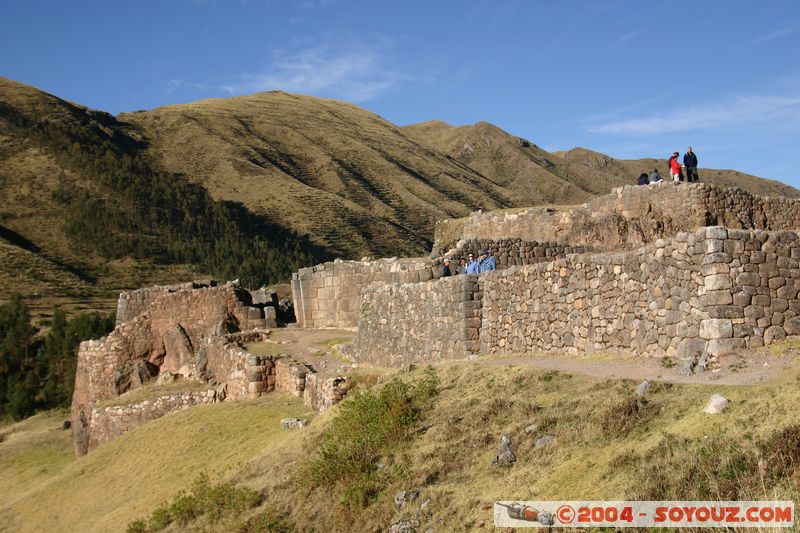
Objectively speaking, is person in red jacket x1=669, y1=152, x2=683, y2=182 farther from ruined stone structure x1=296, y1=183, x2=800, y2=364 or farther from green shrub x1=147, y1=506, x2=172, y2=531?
green shrub x1=147, y1=506, x2=172, y2=531

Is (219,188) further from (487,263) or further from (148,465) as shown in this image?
(487,263)

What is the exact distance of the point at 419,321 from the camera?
16453 mm

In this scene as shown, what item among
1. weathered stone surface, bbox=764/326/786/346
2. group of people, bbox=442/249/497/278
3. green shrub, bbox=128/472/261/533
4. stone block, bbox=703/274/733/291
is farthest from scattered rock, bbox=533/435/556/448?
group of people, bbox=442/249/497/278

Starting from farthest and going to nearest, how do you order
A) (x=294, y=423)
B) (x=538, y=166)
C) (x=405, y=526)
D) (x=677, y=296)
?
(x=538, y=166) → (x=294, y=423) → (x=677, y=296) → (x=405, y=526)

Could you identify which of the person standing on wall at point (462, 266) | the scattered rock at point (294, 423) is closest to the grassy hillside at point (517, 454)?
the scattered rock at point (294, 423)

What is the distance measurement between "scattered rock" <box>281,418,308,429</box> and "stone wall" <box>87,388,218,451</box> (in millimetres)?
5453

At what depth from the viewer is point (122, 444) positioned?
19641 mm

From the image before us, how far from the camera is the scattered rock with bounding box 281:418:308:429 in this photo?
15.0 m

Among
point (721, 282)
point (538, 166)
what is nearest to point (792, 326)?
point (721, 282)

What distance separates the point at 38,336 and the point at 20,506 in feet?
142

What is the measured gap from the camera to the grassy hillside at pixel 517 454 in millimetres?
6289

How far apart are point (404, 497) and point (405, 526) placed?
2.08 feet

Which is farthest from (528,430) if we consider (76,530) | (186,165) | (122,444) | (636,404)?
(186,165)

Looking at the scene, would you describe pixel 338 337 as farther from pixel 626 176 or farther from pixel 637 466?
pixel 626 176
